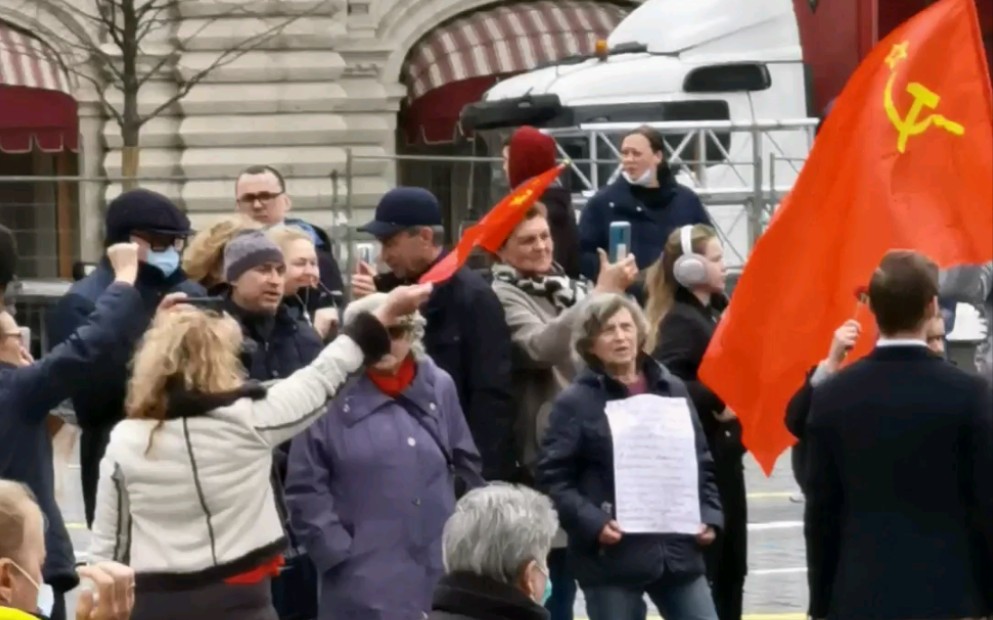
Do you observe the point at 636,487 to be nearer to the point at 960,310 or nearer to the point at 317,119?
the point at 960,310

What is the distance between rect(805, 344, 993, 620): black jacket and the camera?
7832 millimetres

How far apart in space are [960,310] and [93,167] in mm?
21535

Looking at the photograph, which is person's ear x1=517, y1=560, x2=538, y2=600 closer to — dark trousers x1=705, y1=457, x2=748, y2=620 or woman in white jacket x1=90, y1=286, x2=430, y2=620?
woman in white jacket x1=90, y1=286, x2=430, y2=620

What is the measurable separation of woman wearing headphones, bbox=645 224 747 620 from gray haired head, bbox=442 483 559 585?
3.92 meters

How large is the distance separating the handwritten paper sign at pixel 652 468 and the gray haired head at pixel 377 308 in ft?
2.28

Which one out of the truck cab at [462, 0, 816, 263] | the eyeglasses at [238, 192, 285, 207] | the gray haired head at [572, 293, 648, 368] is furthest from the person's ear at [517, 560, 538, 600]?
the truck cab at [462, 0, 816, 263]

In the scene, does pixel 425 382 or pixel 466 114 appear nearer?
pixel 425 382

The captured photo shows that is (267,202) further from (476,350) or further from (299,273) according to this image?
(299,273)

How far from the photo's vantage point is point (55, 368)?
8.59 meters

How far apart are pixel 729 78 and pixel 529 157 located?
11.5 metres

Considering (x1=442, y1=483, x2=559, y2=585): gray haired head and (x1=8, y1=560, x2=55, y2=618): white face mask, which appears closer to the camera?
(x1=8, y1=560, x2=55, y2=618): white face mask

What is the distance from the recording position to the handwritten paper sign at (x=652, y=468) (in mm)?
9695

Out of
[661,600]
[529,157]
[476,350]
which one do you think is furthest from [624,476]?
[529,157]

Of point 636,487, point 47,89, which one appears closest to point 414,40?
point 47,89
